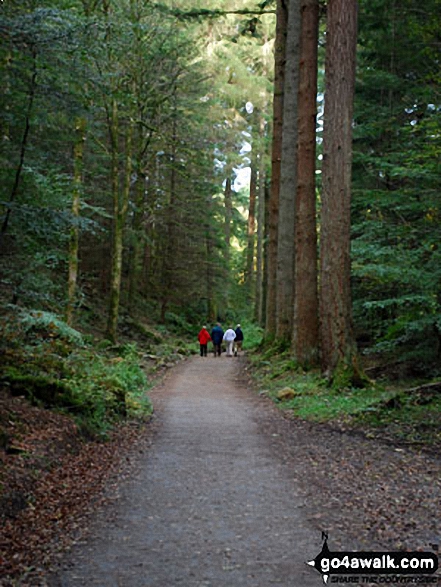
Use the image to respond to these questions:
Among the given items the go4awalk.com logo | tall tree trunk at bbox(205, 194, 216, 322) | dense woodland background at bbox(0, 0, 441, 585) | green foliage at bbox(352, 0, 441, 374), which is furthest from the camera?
tall tree trunk at bbox(205, 194, 216, 322)

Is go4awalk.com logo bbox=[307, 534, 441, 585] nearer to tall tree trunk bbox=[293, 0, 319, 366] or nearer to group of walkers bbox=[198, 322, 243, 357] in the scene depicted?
tall tree trunk bbox=[293, 0, 319, 366]

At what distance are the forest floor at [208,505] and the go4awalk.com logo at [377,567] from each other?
4.5 inches

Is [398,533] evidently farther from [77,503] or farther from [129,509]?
[77,503]

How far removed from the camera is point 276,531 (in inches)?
179

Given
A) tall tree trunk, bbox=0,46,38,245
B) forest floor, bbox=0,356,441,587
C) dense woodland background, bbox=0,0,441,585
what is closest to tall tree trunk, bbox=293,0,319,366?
dense woodland background, bbox=0,0,441,585

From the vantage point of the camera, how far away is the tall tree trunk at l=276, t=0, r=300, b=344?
49.7 ft

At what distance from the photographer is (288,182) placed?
1602cm

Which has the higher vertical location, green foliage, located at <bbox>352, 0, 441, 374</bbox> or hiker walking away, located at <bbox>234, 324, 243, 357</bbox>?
green foliage, located at <bbox>352, 0, 441, 374</bbox>

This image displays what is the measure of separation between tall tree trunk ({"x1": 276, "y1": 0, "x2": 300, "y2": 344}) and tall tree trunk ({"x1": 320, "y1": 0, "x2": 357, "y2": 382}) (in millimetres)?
4248

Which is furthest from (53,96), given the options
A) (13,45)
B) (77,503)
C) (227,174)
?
(227,174)

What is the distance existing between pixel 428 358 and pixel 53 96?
9793 millimetres

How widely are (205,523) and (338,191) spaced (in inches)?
307

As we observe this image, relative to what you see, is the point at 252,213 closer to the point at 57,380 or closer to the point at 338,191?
the point at 338,191

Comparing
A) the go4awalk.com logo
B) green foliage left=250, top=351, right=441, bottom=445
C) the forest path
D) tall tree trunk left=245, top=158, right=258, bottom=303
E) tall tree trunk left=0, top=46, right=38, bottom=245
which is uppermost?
tall tree trunk left=245, top=158, right=258, bottom=303
